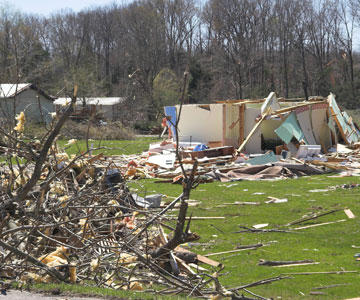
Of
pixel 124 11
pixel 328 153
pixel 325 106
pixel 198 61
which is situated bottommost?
pixel 328 153

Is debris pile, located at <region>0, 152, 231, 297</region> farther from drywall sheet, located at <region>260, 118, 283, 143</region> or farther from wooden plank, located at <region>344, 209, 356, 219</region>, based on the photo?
drywall sheet, located at <region>260, 118, 283, 143</region>

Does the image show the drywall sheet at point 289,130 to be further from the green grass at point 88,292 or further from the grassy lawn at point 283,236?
the green grass at point 88,292

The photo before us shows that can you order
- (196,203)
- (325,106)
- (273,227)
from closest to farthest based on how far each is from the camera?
1. (273,227)
2. (196,203)
3. (325,106)

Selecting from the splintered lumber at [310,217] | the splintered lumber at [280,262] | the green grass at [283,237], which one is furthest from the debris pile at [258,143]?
the splintered lumber at [280,262]

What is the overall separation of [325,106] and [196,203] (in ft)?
48.7

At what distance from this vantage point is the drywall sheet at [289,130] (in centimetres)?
2406

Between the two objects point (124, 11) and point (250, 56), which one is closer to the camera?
point (250, 56)

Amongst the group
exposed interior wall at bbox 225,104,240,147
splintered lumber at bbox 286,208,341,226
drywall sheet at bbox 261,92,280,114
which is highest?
drywall sheet at bbox 261,92,280,114

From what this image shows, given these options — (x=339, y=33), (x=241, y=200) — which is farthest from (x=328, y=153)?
(x=339, y=33)

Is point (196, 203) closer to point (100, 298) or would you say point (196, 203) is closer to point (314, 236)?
point (314, 236)

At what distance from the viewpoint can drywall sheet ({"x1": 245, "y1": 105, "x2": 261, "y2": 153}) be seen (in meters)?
24.9

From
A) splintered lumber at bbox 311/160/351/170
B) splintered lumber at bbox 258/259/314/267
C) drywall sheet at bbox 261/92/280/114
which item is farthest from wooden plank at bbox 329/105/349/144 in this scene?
splintered lumber at bbox 258/259/314/267

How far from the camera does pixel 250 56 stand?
64.0 metres

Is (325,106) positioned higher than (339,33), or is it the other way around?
(339,33)
